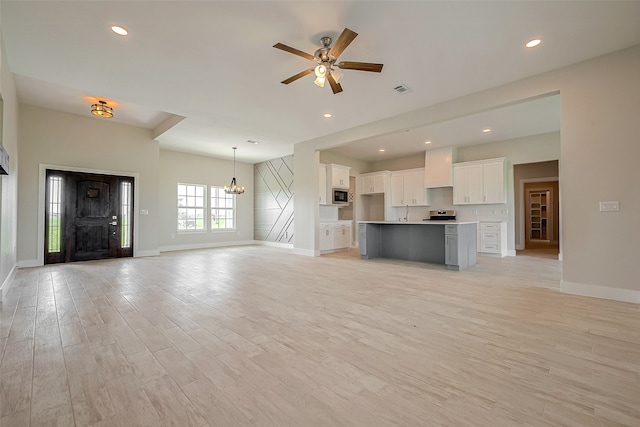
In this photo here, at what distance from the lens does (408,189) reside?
341 inches

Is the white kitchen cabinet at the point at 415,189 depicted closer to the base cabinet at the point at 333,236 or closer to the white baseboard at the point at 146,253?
the base cabinet at the point at 333,236

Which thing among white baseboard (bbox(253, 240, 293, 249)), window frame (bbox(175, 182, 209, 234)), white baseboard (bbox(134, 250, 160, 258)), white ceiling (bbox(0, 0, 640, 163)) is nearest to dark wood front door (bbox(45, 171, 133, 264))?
white baseboard (bbox(134, 250, 160, 258))

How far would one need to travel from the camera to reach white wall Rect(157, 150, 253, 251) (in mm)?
8164

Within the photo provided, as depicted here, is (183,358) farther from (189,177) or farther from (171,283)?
(189,177)

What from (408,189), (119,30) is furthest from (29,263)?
(408,189)

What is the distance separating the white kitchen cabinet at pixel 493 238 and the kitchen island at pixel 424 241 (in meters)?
1.67

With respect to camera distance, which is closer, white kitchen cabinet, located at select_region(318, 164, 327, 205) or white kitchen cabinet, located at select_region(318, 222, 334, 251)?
white kitchen cabinet, located at select_region(318, 222, 334, 251)

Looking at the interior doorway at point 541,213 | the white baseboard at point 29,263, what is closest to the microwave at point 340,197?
the white baseboard at point 29,263

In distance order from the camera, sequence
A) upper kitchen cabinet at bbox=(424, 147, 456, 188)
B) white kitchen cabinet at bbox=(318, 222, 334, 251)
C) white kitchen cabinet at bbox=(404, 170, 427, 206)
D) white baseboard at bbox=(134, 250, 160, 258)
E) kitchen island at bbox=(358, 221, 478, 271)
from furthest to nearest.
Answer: white kitchen cabinet at bbox=(404, 170, 427, 206)
upper kitchen cabinet at bbox=(424, 147, 456, 188)
white kitchen cabinet at bbox=(318, 222, 334, 251)
white baseboard at bbox=(134, 250, 160, 258)
kitchen island at bbox=(358, 221, 478, 271)

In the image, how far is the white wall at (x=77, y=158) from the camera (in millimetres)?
5449

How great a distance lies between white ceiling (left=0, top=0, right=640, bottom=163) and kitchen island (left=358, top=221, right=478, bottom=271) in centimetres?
235

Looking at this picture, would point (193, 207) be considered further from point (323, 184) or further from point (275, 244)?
point (323, 184)

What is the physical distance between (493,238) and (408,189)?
2.72 m

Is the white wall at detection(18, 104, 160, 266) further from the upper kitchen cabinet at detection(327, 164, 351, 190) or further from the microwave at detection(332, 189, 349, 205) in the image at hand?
the microwave at detection(332, 189, 349, 205)
